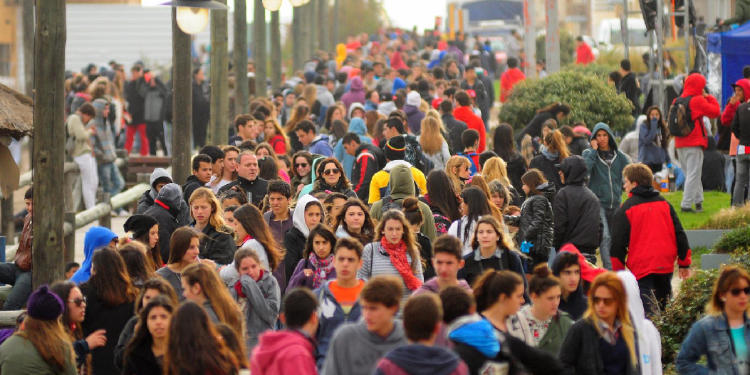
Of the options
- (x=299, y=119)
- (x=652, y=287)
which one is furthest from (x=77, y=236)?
(x=652, y=287)

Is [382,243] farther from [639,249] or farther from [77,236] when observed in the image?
[77,236]

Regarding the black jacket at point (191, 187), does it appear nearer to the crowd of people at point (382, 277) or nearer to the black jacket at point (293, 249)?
the crowd of people at point (382, 277)

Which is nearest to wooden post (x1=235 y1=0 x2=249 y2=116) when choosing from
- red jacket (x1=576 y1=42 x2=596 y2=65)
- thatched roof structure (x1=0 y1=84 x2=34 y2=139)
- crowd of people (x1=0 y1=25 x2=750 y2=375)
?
crowd of people (x1=0 y1=25 x2=750 y2=375)

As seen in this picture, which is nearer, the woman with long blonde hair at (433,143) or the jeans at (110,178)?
the woman with long blonde hair at (433,143)

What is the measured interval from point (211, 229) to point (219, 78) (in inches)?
371

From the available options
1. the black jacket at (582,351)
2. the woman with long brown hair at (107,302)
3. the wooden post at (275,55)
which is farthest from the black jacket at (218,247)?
the wooden post at (275,55)

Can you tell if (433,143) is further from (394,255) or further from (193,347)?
(193,347)

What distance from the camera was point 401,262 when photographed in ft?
32.7

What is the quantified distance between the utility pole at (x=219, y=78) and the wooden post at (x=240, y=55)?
2.70 m

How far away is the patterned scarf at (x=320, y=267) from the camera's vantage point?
980cm

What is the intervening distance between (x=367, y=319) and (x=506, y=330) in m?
0.97

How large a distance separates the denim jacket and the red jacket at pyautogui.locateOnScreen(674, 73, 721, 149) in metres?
10.2

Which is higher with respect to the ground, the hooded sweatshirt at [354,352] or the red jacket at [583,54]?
the red jacket at [583,54]

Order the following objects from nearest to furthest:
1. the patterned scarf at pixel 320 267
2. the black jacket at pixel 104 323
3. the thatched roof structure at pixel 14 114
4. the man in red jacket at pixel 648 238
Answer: the black jacket at pixel 104 323
the patterned scarf at pixel 320 267
the man in red jacket at pixel 648 238
the thatched roof structure at pixel 14 114
